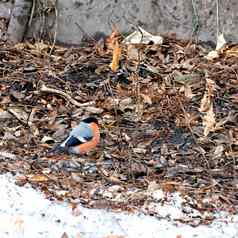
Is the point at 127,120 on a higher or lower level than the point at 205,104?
lower

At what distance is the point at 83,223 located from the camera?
161 inches

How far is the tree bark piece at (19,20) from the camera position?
637 cm

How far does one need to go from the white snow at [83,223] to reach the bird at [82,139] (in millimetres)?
634

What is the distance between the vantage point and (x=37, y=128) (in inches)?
206

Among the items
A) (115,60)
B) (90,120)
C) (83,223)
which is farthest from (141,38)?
(83,223)

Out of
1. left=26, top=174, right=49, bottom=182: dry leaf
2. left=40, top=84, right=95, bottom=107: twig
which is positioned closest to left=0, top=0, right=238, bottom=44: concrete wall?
left=40, top=84, right=95, bottom=107: twig

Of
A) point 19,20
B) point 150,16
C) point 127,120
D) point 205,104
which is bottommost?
point 127,120

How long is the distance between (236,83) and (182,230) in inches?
78.6

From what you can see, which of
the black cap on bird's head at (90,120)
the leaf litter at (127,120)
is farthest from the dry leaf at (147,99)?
the black cap on bird's head at (90,120)

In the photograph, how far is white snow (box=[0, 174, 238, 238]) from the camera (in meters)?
4.00

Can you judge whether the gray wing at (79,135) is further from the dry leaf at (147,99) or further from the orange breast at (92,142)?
the dry leaf at (147,99)

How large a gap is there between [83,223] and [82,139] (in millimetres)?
869

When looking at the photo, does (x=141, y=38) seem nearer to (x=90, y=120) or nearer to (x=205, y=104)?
(x=205, y=104)

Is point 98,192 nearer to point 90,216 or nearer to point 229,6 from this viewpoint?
point 90,216
